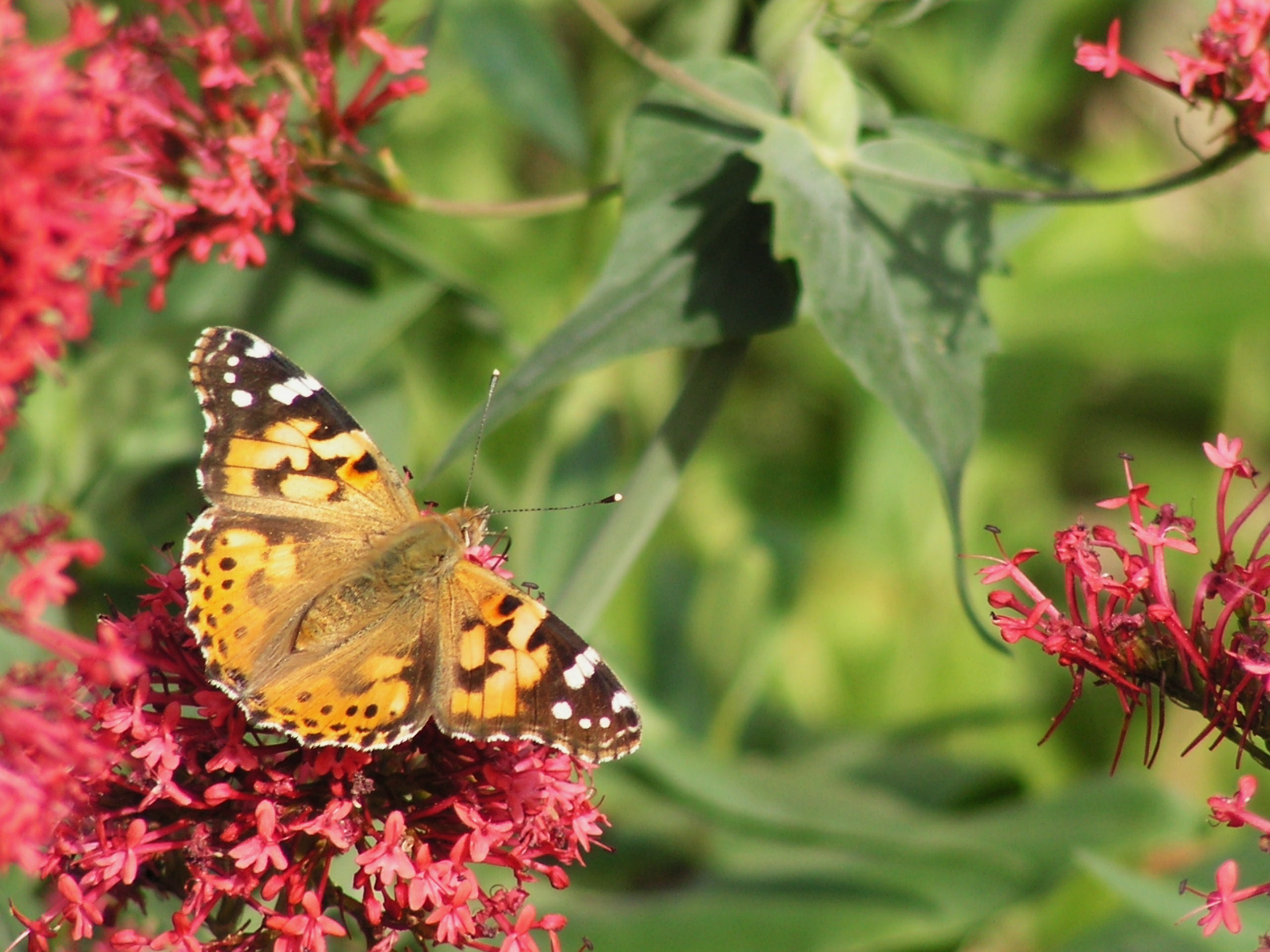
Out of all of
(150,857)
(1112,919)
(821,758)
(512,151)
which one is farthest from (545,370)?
(512,151)

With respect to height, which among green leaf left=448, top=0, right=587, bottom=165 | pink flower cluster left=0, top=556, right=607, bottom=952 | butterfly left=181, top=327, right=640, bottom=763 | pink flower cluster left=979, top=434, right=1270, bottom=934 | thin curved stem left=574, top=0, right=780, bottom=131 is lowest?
pink flower cluster left=0, top=556, right=607, bottom=952

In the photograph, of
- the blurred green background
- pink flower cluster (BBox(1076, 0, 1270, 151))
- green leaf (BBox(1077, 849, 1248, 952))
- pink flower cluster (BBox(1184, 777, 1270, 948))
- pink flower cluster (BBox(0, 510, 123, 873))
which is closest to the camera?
pink flower cluster (BBox(0, 510, 123, 873))

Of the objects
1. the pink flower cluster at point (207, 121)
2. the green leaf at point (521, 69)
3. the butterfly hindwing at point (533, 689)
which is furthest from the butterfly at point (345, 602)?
the green leaf at point (521, 69)

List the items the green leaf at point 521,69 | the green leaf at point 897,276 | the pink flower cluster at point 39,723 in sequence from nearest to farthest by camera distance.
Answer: the pink flower cluster at point 39,723
the green leaf at point 897,276
the green leaf at point 521,69

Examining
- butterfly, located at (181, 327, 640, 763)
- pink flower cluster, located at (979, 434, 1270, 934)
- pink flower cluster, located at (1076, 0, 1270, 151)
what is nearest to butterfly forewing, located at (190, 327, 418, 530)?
butterfly, located at (181, 327, 640, 763)

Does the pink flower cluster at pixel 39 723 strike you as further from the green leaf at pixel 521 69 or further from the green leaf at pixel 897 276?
the green leaf at pixel 521 69

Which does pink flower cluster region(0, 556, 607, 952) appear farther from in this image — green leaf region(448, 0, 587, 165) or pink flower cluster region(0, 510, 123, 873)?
green leaf region(448, 0, 587, 165)
